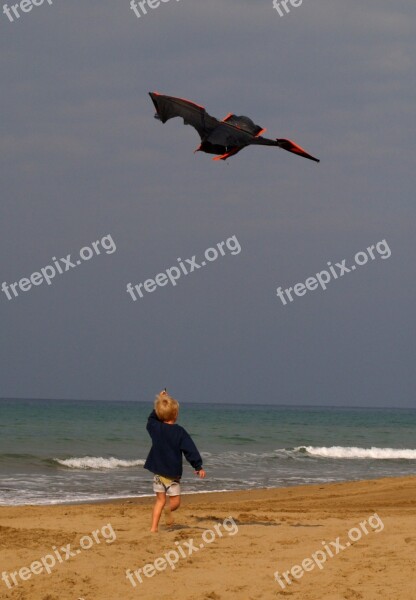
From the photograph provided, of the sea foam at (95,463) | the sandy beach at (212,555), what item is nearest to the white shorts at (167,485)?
the sandy beach at (212,555)

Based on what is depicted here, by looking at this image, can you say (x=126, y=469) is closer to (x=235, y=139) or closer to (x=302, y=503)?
(x=302, y=503)

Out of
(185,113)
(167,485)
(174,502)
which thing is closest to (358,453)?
(174,502)

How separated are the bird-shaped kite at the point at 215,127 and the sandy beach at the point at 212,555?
10.7 feet

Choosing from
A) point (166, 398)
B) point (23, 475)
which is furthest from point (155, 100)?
point (23, 475)

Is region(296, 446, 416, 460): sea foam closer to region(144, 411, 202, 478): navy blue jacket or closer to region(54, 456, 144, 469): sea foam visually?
region(54, 456, 144, 469): sea foam

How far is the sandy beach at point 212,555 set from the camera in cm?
591

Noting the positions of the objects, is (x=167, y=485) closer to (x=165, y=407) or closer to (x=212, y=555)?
(x=165, y=407)

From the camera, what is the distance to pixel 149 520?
905cm

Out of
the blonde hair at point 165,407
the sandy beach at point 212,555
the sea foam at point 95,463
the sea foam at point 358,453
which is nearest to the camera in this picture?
the sandy beach at point 212,555

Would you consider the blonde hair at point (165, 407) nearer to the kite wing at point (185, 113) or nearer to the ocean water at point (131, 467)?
the kite wing at point (185, 113)

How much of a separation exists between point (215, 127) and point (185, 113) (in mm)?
360

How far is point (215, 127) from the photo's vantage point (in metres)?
7.71

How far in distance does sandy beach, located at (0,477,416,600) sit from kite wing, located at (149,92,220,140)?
3.57 m

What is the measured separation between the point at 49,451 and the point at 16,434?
405 inches
